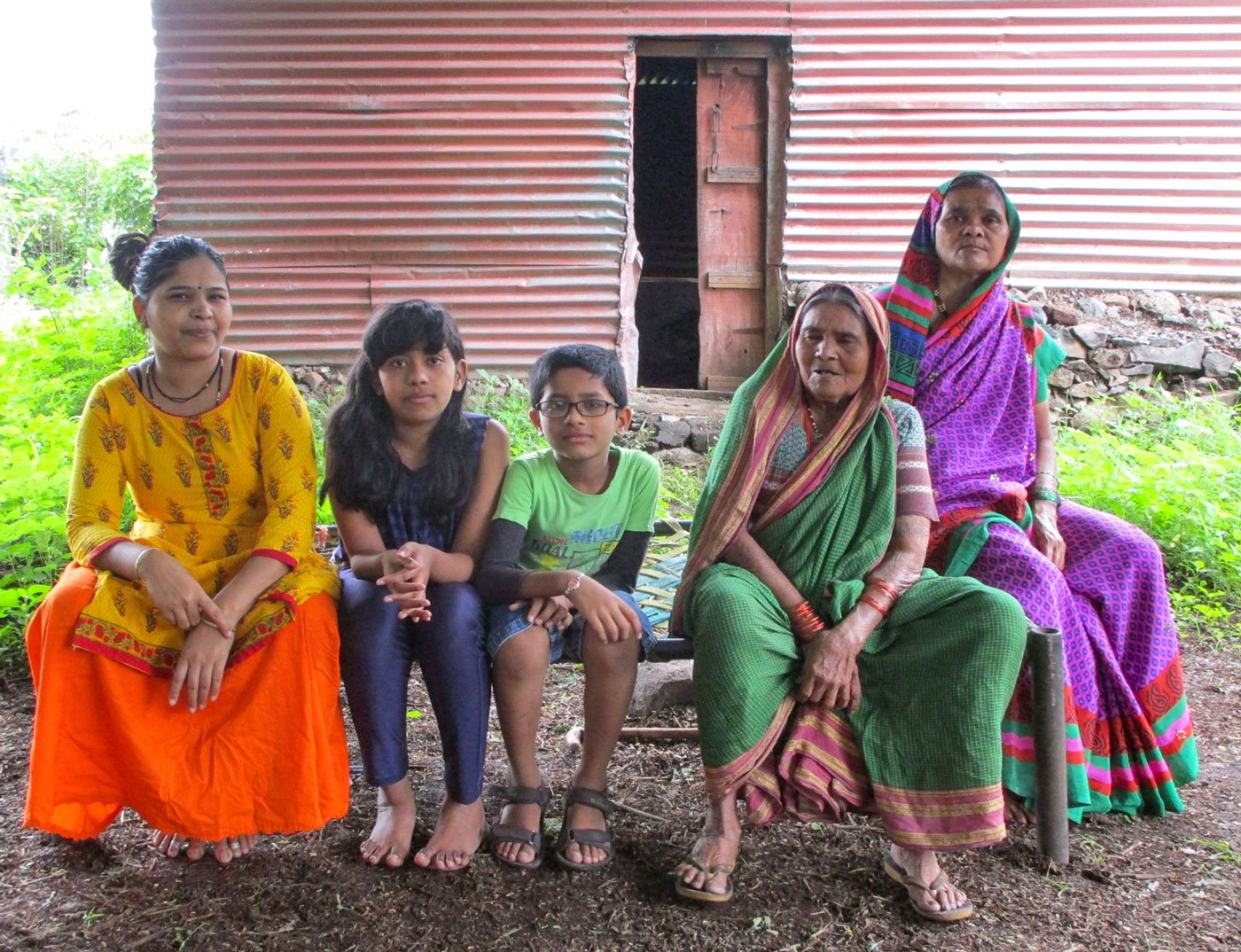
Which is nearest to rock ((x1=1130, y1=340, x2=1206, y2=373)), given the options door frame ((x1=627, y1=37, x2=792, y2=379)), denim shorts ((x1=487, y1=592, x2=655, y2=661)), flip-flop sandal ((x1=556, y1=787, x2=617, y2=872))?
door frame ((x1=627, y1=37, x2=792, y2=379))

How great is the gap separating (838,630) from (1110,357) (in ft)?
18.3

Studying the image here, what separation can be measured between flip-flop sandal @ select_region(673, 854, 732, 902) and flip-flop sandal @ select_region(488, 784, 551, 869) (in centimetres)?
35

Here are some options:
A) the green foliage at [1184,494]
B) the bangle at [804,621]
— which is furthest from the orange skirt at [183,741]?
the green foliage at [1184,494]

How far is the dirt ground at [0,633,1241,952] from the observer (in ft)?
6.92

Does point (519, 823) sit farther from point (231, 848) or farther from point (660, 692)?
point (660, 692)

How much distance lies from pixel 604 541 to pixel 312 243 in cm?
503

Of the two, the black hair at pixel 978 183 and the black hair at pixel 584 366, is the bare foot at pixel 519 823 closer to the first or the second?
the black hair at pixel 584 366

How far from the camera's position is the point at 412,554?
7.65ft

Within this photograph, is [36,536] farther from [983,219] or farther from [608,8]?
[608,8]

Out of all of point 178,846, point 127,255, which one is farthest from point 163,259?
point 178,846

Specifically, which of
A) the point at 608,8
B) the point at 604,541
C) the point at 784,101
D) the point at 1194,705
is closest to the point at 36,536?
the point at 604,541

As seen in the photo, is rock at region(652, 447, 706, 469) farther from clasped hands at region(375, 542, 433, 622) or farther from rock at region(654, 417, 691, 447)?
clasped hands at region(375, 542, 433, 622)

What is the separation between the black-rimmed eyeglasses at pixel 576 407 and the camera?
247 centimetres

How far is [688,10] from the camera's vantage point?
6.61 m
